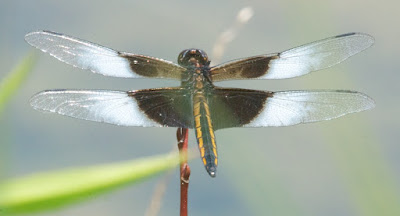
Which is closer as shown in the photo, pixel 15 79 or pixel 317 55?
pixel 15 79

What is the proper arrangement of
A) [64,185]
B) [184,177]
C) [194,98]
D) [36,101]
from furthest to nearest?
[194,98] < [36,101] < [184,177] < [64,185]

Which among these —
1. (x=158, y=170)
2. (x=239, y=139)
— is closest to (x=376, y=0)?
(x=239, y=139)

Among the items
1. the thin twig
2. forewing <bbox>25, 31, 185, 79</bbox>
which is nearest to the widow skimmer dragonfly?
forewing <bbox>25, 31, 185, 79</bbox>

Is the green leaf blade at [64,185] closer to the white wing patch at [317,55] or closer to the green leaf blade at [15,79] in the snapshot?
the green leaf blade at [15,79]

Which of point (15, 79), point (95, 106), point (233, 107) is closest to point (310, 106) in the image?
point (233, 107)

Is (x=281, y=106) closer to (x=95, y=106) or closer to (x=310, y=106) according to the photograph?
(x=310, y=106)

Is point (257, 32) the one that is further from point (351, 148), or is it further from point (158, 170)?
point (158, 170)
